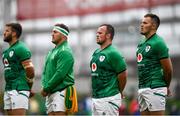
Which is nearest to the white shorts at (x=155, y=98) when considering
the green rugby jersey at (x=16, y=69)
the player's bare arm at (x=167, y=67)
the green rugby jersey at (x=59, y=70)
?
the player's bare arm at (x=167, y=67)

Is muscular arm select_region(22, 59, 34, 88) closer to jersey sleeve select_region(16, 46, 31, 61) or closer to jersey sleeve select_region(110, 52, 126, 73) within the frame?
jersey sleeve select_region(16, 46, 31, 61)

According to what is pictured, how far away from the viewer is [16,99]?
7668 mm

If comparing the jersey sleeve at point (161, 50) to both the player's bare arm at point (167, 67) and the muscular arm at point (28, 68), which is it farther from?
the muscular arm at point (28, 68)

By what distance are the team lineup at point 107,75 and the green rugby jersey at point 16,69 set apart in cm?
2

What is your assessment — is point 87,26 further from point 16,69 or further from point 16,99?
point 16,99

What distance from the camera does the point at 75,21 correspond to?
2039 cm

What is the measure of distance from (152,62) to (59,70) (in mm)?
1294

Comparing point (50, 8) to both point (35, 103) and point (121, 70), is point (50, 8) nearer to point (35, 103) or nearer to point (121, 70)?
point (35, 103)

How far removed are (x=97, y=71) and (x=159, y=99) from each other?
0.96m

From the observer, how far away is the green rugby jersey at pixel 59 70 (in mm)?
7215

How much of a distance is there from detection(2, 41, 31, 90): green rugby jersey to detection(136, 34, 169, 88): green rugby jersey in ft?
5.80

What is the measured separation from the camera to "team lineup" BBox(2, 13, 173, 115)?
7.02 m

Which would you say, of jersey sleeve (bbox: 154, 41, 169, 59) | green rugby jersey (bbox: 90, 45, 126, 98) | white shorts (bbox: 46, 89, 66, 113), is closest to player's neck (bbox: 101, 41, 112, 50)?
green rugby jersey (bbox: 90, 45, 126, 98)

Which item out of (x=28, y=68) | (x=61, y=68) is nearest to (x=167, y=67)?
(x=61, y=68)
